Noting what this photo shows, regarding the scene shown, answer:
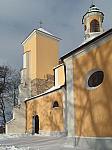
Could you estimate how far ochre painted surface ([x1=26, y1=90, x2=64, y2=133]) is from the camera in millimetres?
21781

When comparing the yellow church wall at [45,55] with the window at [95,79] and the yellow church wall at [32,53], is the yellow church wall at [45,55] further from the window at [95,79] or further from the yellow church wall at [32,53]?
the window at [95,79]

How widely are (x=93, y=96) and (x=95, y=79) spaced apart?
0.82 meters

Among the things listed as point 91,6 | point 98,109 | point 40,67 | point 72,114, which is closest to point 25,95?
point 40,67

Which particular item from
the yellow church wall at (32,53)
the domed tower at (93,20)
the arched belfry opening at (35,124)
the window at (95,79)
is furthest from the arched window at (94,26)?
the window at (95,79)

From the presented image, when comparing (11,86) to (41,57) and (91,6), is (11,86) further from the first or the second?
(91,6)

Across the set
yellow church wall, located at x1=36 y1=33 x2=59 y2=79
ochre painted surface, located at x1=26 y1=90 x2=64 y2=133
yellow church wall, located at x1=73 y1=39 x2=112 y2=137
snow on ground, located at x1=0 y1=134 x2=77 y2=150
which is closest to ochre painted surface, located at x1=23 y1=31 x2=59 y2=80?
yellow church wall, located at x1=36 y1=33 x2=59 y2=79

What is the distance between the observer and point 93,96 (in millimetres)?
11766

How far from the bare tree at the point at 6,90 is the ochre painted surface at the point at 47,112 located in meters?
11.9

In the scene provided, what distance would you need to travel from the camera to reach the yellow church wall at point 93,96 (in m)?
11.0

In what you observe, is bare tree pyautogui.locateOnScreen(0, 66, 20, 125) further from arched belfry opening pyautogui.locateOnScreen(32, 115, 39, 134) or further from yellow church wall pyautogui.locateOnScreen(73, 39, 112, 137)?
yellow church wall pyautogui.locateOnScreen(73, 39, 112, 137)

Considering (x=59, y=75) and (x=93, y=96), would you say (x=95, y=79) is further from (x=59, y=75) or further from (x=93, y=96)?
(x=59, y=75)

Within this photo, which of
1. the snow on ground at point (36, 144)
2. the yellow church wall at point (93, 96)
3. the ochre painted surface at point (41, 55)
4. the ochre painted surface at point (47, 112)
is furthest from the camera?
the ochre painted surface at point (41, 55)

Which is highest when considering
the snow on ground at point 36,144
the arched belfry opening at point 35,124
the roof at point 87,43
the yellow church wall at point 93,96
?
A: the roof at point 87,43

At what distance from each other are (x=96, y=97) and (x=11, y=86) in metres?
32.0
